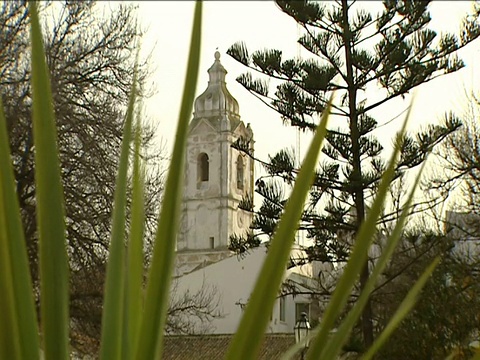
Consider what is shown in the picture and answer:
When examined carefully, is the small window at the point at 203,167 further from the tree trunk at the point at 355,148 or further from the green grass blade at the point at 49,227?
the green grass blade at the point at 49,227

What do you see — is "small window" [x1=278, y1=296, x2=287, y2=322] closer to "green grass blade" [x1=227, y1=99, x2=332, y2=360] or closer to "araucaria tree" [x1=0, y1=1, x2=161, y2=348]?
"araucaria tree" [x1=0, y1=1, x2=161, y2=348]

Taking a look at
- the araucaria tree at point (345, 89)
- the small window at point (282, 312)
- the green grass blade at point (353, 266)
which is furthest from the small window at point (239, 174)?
the green grass blade at point (353, 266)

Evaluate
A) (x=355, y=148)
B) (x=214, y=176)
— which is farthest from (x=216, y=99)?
(x=355, y=148)

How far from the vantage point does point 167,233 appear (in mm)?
1031

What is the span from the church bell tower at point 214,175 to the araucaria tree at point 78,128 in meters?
42.0

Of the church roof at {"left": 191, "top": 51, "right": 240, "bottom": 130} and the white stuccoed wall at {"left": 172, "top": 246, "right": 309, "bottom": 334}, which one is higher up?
the church roof at {"left": 191, "top": 51, "right": 240, "bottom": 130}

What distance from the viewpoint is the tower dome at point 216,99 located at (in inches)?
2413

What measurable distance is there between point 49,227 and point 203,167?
6320 cm

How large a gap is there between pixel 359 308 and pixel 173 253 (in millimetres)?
266

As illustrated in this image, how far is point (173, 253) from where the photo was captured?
106 centimetres

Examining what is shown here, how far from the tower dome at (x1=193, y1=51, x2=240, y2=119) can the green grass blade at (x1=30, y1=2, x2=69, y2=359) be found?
59618 millimetres

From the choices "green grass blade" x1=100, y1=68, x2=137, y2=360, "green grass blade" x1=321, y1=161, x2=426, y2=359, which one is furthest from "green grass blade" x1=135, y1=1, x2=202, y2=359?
"green grass blade" x1=321, y1=161, x2=426, y2=359

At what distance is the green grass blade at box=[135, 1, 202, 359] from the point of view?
101 centimetres

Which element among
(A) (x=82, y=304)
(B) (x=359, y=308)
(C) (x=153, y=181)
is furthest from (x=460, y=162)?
(B) (x=359, y=308)
